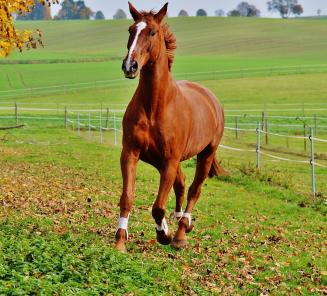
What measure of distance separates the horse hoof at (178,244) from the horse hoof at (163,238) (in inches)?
10.5

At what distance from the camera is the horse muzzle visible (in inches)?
335

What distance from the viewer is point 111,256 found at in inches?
326

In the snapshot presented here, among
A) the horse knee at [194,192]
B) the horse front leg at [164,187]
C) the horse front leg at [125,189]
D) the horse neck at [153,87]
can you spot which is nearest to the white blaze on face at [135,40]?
the horse neck at [153,87]

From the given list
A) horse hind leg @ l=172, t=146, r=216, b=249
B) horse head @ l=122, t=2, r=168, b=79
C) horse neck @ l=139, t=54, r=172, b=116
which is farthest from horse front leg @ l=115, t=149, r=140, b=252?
horse hind leg @ l=172, t=146, r=216, b=249

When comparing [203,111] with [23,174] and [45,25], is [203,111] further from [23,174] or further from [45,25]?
[45,25]

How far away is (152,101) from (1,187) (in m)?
7.44

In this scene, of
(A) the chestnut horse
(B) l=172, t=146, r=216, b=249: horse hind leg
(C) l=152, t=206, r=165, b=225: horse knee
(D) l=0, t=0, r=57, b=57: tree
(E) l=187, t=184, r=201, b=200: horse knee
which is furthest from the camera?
(D) l=0, t=0, r=57, b=57: tree

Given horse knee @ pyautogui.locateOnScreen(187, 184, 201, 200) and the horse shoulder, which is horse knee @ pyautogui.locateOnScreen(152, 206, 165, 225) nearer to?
the horse shoulder

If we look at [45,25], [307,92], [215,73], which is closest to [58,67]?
[215,73]

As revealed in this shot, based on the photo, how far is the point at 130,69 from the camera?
8570mm

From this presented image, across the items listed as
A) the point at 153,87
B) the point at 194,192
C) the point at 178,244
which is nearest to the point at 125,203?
the point at 178,244

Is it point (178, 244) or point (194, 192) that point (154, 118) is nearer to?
point (178, 244)

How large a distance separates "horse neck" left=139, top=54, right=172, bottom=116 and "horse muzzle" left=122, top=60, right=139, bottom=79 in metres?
0.87

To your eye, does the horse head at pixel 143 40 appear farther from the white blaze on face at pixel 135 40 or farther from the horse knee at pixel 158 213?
the horse knee at pixel 158 213
